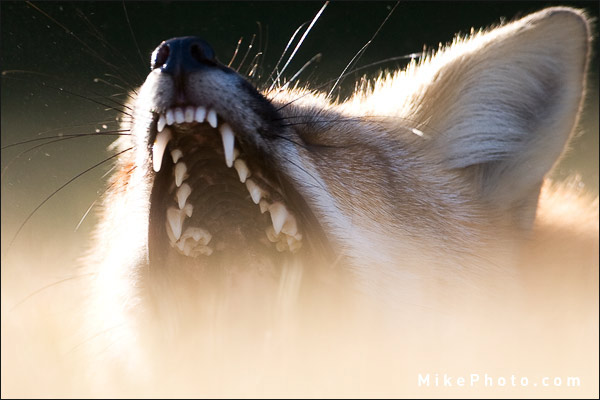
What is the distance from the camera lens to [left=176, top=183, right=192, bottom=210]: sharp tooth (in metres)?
2.14

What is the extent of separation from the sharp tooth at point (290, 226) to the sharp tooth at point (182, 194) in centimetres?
29

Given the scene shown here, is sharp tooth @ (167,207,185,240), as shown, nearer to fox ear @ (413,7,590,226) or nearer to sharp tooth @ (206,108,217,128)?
sharp tooth @ (206,108,217,128)

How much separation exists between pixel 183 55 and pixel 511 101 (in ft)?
3.99

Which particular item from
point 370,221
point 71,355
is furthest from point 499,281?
point 71,355

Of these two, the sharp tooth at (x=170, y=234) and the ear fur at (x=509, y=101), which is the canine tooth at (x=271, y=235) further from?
the ear fur at (x=509, y=101)

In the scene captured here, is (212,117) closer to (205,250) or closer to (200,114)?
(200,114)

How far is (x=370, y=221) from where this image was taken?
2277mm

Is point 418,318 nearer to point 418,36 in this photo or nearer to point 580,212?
point 580,212

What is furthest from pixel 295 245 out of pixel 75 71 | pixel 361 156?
pixel 75 71

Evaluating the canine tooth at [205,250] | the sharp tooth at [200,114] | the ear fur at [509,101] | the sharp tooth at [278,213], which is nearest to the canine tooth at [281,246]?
the sharp tooth at [278,213]

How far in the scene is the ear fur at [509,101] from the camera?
249 cm

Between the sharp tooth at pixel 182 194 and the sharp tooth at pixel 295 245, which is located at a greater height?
the sharp tooth at pixel 182 194

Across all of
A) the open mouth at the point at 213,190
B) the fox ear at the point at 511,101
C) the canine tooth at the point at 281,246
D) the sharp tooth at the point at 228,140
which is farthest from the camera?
the fox ear at the point at 511,101

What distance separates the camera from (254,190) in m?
2.14
